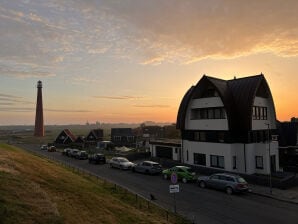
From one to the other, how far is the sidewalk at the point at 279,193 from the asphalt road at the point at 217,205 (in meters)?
0.85

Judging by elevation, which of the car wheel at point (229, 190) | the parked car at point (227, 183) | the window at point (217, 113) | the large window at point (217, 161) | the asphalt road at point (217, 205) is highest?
the window at point (217, 113)

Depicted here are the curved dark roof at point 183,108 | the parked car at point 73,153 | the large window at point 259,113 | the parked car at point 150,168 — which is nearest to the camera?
the parked car at point 150,168

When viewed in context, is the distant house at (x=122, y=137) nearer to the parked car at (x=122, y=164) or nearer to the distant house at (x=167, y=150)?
the distant house at (x=167, y=150)

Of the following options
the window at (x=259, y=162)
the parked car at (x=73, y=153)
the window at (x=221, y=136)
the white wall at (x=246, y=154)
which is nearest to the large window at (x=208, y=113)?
the window at (x=221, y=136)

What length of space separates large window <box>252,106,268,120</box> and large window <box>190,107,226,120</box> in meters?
3.72

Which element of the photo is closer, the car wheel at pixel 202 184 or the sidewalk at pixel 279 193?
the sidewalk at pixel 279 193

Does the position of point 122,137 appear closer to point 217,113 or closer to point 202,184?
point 217,113

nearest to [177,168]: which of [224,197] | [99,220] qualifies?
[224,197]

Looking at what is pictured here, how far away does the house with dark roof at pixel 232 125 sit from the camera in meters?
34.4

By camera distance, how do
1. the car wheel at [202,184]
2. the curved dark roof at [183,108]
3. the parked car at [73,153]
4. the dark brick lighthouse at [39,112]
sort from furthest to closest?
the dark brick lighthouse at [39,112], the parked car at [73,153], the curved dark roof at [183,108], the car wheel at [202,184]

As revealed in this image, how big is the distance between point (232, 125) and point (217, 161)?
5.09m

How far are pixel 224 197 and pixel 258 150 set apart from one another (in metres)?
12.2

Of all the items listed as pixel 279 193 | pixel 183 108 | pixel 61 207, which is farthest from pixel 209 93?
pixel 61 207

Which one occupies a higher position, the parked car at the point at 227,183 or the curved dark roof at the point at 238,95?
the curved dark roof at the point at 238,95
